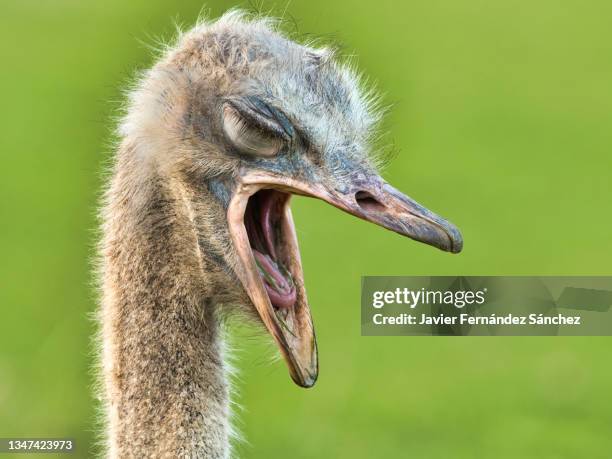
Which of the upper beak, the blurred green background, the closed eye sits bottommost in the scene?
the upper beak

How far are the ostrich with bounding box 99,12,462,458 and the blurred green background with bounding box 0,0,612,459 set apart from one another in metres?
2.41

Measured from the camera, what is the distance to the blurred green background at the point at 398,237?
6.78 metres

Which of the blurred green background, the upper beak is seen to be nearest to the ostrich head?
the upper beak

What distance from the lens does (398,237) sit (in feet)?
24.6

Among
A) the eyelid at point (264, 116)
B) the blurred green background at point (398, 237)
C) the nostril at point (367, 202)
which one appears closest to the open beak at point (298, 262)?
the nostril at point (367, 202)

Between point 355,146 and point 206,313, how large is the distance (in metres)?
0.57

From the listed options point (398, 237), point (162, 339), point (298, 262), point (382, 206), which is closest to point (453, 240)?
point (382, 206)

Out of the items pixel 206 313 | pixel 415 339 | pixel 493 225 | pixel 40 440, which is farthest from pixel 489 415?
pixel 206 313

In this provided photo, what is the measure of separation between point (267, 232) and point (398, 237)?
3546mm

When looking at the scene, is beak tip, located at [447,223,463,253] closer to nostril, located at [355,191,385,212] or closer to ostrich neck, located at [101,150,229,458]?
nostril, located at [355,191,385,212]

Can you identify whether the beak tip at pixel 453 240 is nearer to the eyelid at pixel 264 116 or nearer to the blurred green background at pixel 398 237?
the eyelid at pixel 264 116

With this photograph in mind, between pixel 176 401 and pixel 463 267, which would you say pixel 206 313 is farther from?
pixel 463 267

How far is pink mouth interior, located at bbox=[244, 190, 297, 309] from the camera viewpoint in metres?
3.97

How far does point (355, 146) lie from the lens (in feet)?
12.7
